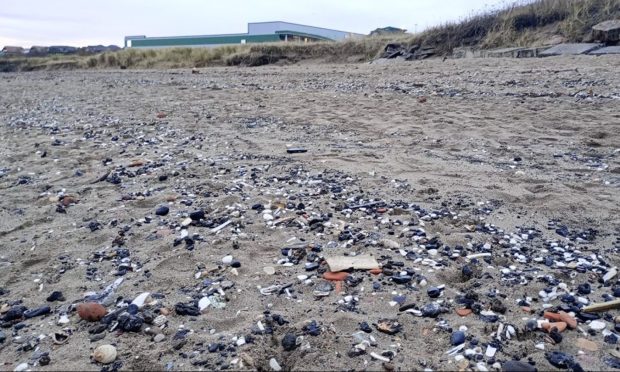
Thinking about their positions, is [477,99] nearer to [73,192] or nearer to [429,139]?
[429,139]

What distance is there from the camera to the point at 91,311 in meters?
2.27

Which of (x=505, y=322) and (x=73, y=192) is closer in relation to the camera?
(x=505, y=322)

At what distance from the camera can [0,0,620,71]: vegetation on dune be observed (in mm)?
12383

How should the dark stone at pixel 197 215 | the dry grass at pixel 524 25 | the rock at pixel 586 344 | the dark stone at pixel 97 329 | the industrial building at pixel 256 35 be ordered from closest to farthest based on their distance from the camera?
the rock at pixel 586 344
the dark stone at pixel 97 329
the dark stone at pixel 197 215
the dry grass at pixel 524 25
the industrial building at pixel 256 35

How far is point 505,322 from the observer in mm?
2125

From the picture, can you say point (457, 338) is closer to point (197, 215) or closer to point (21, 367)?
point (21, 367)

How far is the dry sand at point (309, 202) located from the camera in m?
2.09

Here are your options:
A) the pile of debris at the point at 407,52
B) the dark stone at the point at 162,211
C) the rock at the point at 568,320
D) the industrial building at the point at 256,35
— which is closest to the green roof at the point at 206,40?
the industrial building at the point at 256,35

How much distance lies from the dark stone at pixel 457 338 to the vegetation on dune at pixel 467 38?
11567 mm

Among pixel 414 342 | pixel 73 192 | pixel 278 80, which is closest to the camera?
pixel 414 342

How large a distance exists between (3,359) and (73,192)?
2311 millimetres

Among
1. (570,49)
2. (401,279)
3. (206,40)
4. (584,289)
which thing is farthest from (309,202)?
(206,40)

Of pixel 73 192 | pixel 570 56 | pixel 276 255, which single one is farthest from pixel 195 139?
pixel 570 56

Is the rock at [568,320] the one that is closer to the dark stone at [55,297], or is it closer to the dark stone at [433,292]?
the dark stone at [433,292]
